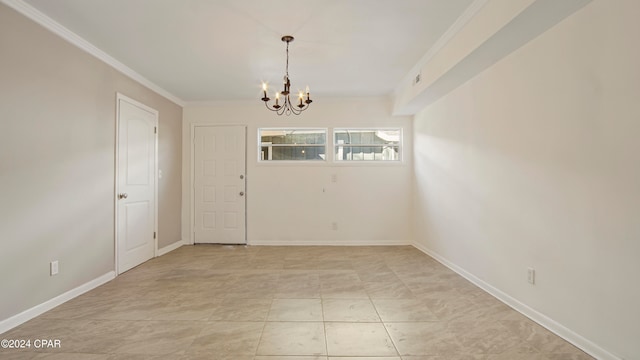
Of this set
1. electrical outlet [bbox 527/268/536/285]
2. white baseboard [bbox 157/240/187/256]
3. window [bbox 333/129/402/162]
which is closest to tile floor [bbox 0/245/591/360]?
electrical outlet [bbox 527/268/536/285]

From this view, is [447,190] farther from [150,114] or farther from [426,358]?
[150,114]

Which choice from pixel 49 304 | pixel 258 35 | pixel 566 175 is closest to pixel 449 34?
pixel 566 175

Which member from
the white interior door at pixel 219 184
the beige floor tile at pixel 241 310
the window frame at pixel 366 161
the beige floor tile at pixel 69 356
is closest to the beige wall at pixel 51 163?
the beige floor tile at pixel 69 356

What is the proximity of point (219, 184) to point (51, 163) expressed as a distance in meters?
2.67

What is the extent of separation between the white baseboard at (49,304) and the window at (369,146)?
3756mm

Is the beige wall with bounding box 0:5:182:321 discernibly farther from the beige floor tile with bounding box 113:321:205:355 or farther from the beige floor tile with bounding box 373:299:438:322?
the beige floor tile with bounding box 373:299:438:322

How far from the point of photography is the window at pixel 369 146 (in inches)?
207

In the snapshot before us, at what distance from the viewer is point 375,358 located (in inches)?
Result: 74.2

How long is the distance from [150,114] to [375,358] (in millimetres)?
4273


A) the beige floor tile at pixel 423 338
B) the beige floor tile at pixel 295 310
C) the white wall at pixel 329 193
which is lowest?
the beige floor tile at pixel 295 310

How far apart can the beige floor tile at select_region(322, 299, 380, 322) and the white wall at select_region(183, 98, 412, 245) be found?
94.7 inches

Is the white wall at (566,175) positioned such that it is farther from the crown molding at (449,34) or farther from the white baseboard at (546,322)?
the crown molding at (449,34)

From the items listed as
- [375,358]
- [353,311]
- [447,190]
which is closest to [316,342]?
[375,358]

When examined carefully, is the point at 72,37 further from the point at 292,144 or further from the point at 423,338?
the point at 423,338
